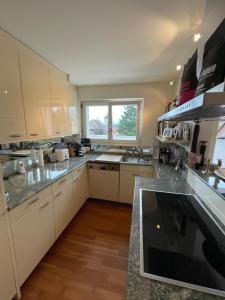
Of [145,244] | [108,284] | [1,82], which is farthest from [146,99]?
[108,284]

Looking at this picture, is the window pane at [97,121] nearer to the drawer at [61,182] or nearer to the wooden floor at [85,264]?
the drawer at [61,182]

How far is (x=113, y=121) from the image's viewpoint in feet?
10.3

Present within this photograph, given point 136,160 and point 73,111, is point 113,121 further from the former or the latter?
point 136,160

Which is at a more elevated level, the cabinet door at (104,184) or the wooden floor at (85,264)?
the cabinet door at (104,184)

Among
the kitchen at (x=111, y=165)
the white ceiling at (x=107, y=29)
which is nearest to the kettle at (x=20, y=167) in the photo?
the kitchen at (x=111, y=165)

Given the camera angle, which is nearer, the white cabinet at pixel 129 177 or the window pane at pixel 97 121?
the white cabinet at pixel 129 177

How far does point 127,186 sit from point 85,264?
4.21 feet

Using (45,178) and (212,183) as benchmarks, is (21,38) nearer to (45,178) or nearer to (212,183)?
(45,178)

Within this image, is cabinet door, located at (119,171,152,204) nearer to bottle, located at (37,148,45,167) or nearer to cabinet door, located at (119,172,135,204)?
cabinet door, located at (119,172,135,204)

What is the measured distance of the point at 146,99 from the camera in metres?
2.73

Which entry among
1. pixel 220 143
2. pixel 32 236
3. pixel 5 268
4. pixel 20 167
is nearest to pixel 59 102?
pixel 20 167

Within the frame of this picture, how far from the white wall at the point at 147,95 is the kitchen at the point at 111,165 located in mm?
27

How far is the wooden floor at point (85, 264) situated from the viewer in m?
1.31

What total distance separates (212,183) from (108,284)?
1.33 meters
